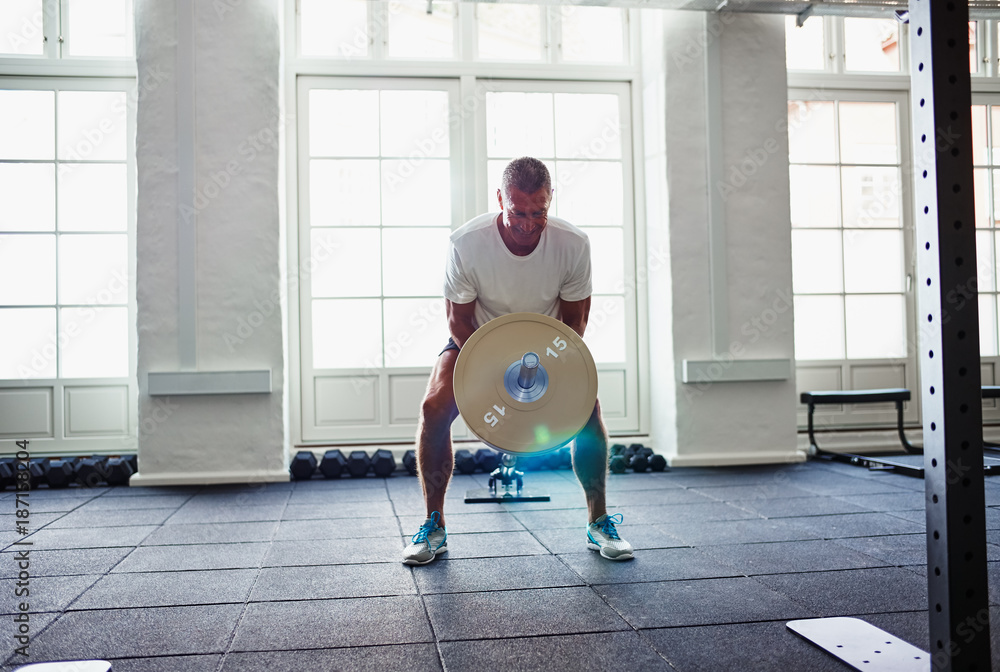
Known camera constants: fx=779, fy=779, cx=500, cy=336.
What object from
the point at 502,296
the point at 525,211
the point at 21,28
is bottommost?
the point at 502,296

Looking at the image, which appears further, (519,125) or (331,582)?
(519,125)

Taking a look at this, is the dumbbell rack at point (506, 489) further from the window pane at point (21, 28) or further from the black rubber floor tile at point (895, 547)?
the window pane at point (21, 28)

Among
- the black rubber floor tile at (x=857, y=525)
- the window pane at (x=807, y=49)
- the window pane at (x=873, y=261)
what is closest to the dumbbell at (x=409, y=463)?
the black rubber floor tile at (x=857, y=525)

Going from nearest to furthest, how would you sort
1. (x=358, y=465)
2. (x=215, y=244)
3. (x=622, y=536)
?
(x=622, y=536) → (x=215, y=244) → (x=358, y=465)

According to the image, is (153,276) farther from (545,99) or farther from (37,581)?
(545,99)

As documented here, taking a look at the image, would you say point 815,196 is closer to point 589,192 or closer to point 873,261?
point 873,261

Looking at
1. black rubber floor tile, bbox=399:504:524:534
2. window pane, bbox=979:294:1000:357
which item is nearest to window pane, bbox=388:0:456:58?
black rubber floor tile, bbox=399:504:524:534

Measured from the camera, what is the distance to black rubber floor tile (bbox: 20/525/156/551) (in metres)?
2.95

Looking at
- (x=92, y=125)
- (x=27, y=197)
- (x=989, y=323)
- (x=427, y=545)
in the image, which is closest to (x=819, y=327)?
(x=989, y=323)

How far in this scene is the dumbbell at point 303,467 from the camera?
4547mm

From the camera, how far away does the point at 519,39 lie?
5.18 metres

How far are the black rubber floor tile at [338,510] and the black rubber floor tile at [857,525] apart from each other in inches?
71.1

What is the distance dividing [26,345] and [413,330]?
237 cm

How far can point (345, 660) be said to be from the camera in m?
1.74
